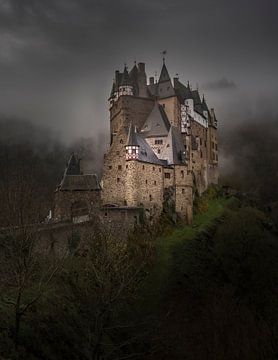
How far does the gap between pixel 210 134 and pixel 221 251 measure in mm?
31125

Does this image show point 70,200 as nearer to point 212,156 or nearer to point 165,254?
point 165,254

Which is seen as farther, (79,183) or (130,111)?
(130,111)

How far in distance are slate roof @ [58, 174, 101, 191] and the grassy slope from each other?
9039 mm

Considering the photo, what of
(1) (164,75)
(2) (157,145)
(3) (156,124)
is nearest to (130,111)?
(3) (156,124)

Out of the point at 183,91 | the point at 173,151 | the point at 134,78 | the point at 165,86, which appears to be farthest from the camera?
the point at 183,91

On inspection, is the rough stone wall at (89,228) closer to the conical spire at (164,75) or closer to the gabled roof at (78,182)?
the gabled roof at (78,182)

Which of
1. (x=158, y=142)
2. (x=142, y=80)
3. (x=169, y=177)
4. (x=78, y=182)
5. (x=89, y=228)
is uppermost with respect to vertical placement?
(x=142, y=80)

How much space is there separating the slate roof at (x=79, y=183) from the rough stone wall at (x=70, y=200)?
Answer: 0.45 m

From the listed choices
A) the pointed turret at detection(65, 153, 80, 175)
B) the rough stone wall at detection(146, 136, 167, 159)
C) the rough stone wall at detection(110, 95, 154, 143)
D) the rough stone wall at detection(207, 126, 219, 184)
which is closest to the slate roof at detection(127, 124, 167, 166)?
the rough stone wall at detection(146, 136, 167, 159)

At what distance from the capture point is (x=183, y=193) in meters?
55.1

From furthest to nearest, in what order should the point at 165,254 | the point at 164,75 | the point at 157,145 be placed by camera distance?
the point at 164,75 → the point at 157,145 → the point at 165,254

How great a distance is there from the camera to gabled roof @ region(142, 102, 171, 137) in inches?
2363

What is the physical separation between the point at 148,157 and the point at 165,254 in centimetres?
1281

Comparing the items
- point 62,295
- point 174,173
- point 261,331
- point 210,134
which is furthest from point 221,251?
point 210,134
